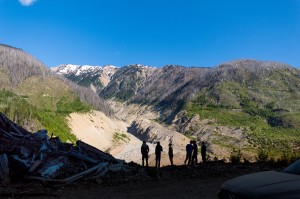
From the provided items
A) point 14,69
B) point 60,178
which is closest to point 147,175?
point 60,178

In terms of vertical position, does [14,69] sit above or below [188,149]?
above

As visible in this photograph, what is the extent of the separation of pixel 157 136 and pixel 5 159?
128 metres

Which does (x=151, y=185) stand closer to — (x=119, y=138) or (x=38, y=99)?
(x=119, y=138)

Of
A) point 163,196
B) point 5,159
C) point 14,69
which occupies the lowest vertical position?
point 163,196

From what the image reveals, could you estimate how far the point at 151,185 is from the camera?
15312 mm

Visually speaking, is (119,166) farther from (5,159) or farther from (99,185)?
(5,159)

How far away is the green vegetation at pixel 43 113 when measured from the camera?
106312 mm

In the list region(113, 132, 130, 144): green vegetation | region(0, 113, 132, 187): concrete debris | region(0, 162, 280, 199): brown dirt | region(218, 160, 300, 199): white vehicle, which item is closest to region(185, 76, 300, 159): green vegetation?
region(113, 132, 130, 144): green vegetation

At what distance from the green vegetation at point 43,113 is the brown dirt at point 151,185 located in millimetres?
72610

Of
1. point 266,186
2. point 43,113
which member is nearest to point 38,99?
point 43,113

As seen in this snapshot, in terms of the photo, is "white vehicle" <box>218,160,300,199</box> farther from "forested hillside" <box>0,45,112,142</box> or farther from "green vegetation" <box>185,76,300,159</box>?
"green vegetation" <box>185,76,300,159</box>

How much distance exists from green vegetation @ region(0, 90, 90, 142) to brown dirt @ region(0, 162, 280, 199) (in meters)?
72.6

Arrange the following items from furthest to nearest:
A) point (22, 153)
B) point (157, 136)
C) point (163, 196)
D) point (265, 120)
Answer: point (265, 120)
point (157, 136)
point (22, 153)
point (163, 196)

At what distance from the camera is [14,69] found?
188 metres
